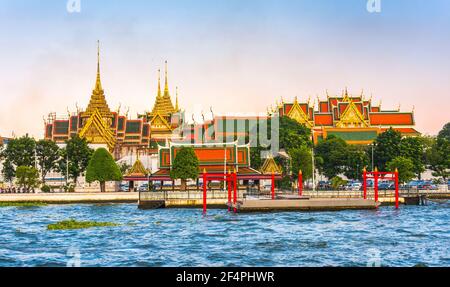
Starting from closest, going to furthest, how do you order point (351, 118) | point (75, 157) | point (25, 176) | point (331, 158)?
point (25, 176), point (75, 157), point (331, 158), point (351, 118)

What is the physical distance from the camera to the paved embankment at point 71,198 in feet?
241

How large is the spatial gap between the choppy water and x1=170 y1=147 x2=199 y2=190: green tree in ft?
65.9

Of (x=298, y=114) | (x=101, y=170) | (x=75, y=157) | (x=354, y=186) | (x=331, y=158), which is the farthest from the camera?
(x=298, y=114)

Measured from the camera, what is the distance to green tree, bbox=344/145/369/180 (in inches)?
3617

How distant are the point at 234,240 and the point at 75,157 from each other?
57.4 m

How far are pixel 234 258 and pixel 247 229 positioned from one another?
13.0 meters

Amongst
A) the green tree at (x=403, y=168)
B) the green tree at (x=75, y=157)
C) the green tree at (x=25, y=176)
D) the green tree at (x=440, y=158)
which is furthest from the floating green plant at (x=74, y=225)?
the green tree at (x=440, y=158)

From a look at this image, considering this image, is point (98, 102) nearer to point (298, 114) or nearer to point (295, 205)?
point (298, 114)

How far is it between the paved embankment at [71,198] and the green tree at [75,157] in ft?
53.1

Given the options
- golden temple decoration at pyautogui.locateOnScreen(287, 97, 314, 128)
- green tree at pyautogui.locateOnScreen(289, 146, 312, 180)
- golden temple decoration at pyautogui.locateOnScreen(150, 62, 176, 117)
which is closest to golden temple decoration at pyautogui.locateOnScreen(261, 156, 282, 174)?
green tree at pyautogui.locateOnScreen(289, 146, 312, 180)

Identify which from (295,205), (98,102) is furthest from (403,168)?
(98,102)

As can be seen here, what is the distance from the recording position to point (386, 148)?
309ft
